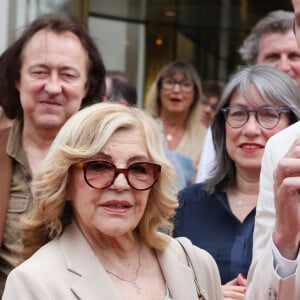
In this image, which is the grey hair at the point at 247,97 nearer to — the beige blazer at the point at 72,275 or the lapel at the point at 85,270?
the beige blazer at the point at 72,275

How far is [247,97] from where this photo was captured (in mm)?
3953

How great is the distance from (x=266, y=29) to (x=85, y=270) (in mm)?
2904

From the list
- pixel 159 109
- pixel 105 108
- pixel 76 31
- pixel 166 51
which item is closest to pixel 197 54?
pixel 166 51

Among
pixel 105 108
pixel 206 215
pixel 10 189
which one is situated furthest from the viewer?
pixel 206 215

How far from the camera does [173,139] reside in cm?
649

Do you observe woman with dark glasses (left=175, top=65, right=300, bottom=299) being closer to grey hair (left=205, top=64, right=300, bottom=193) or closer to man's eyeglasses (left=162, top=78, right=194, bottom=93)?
grey hair (left=205, top=64, right=300, bottom=193)

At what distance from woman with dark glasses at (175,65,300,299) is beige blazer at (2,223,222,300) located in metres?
0.78

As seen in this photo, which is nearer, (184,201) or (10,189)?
(10,189)

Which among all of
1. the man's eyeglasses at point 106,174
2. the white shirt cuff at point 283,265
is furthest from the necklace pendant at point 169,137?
the white shirt cuff at point 283,265

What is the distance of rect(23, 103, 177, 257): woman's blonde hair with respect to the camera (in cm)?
274

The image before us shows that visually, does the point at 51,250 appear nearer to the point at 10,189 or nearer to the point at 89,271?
the point at 89,271

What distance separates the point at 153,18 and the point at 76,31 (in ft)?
30.7

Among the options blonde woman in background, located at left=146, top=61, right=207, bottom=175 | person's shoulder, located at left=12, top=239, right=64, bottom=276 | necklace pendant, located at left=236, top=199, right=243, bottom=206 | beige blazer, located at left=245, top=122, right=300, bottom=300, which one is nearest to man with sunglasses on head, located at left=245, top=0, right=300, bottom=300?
beige blazer, located at left=245, top=122, right=300, bottom=300

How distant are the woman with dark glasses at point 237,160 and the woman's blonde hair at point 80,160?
29.6 inches
